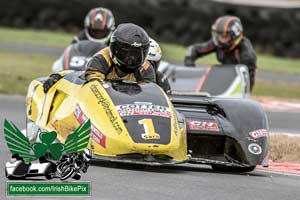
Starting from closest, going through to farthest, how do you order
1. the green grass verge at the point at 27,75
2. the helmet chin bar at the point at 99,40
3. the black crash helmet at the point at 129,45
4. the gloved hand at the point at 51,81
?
the black crash helmet at the point at 129,45, the gloved hand at the point at 51,81, the helmet chin bar at the point at 99,40, the green grass verge at the point at 27,75

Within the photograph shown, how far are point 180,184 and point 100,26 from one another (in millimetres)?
9062

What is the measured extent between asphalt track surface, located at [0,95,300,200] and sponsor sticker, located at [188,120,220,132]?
0.43m

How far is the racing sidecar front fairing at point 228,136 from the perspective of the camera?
1022 cm

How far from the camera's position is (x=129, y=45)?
10.1 meters

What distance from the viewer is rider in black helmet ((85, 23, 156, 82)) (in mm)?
10070

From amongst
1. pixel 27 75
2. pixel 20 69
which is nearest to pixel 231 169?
pixel 27 75

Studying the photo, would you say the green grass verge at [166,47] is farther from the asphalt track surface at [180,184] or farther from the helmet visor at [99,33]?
the asphalt track surface at [180,184]

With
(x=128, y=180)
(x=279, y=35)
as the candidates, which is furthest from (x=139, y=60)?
(x=279, y=35)

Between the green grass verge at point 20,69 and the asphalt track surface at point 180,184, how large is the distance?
8.43m

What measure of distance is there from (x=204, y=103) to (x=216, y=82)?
18.5 ft

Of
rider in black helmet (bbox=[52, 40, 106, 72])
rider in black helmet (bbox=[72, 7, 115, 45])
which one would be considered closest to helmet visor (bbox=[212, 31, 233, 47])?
rider in black helmet (bbox=[72, 7, 115, 45])

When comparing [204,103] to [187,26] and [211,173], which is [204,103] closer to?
[211,173]

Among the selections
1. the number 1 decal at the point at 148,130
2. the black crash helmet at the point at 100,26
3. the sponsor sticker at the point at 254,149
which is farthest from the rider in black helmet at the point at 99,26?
the number 1 decal at the point at 148,130

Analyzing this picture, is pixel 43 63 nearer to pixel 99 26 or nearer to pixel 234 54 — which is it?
pixel 99 26
